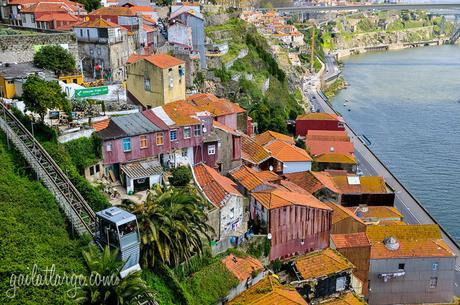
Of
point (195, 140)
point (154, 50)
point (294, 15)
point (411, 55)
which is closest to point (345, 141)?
point (154, 50)

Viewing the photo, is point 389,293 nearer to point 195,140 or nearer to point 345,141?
point 195,140

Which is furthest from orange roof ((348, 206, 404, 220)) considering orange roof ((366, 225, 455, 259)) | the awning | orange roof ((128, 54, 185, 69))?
orange roof ((128, 54, 185, 69))

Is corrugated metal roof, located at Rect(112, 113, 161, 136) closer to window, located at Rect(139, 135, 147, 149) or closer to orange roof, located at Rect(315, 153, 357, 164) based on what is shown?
window, located at Rect(139, 135, 147, 149)

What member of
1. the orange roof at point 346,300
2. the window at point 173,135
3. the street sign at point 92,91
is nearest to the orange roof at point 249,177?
the window at point 173,135

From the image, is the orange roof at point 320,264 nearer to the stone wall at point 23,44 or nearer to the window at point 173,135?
the window at point 173,135

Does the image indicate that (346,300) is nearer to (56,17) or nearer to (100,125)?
(100,125)

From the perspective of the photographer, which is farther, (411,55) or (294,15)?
(294,15)

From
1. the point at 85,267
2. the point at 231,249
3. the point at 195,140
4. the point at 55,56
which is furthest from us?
the point at 55,56
